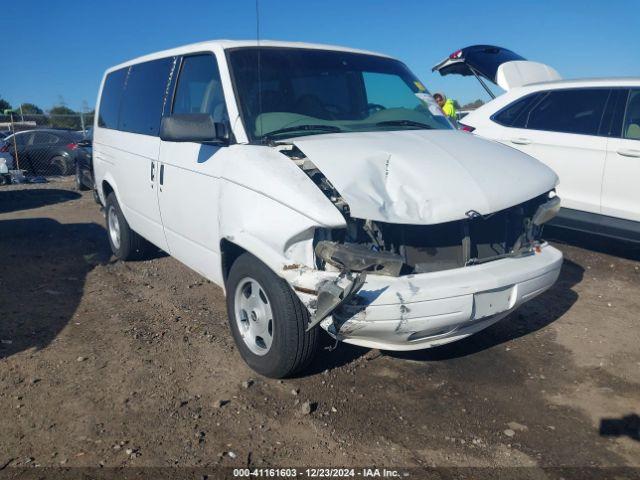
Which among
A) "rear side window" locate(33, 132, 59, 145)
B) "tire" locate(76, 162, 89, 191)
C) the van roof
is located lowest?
"tire" locate(76, 162, 89, 191)

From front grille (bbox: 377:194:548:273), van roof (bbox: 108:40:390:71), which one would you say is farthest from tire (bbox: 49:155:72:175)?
front grille (bbox: 377:194:548:273)

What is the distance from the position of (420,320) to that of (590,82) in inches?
178

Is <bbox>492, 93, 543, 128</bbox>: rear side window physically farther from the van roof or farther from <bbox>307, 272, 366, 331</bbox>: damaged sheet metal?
<bbox>307, 272, 366, 331</bbox>: damaged sheet metal

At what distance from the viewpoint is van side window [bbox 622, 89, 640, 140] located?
5.62m

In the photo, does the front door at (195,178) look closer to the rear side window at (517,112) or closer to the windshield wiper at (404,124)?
the windshield wiper at (404,124)

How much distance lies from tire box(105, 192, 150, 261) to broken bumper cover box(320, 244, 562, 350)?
3578 millimetres

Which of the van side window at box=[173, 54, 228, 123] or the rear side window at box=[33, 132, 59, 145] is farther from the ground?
the van side window at box=[173, 54, 228, 123]

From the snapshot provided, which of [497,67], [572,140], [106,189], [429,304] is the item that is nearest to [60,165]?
[106,189]

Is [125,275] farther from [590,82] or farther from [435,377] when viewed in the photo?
[590,82]

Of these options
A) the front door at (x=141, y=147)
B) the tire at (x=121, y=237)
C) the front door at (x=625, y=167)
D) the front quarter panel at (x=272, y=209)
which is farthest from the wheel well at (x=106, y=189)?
the front door at (x=625, y=167)

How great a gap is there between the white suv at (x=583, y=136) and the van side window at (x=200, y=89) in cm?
397

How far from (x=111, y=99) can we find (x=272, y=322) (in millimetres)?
4022

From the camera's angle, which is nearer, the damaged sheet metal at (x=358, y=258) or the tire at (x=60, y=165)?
the damaged sheet metal at (x=358, y=258)

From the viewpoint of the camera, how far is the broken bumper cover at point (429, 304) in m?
2.84
